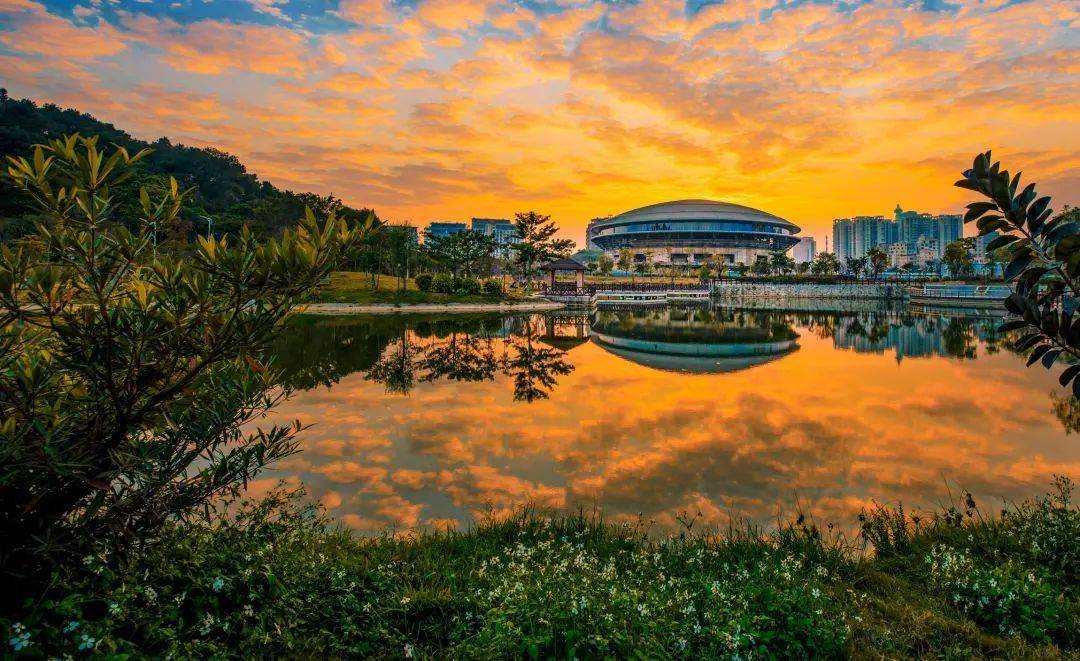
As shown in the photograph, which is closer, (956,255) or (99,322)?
(99,322)

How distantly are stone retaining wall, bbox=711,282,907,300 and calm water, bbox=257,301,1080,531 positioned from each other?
49160 millimetres

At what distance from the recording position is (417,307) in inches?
1617

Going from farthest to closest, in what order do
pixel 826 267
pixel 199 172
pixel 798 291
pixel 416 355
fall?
pixel 826 267 < pixel 199 172 < pixel 798 291 < pixel 416 355

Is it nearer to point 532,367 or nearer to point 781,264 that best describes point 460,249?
point 532,367

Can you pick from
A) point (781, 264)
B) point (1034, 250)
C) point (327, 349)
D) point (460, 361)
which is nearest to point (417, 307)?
point (327, 349)

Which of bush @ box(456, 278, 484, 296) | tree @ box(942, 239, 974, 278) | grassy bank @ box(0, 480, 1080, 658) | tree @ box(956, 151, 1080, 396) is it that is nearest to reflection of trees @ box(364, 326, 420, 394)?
grassy bank @ box(0, 480, 1080, 658)

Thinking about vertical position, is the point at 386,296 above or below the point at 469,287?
below

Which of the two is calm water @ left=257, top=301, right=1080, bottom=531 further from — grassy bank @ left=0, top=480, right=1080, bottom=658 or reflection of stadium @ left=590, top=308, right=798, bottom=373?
grassy bank @ left=0, top=480, right=1080, bottom=658

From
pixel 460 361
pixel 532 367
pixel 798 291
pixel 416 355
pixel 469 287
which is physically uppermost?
pixel 798 291

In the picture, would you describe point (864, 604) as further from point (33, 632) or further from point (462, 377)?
point (462, 377)

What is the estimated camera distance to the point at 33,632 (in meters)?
2.57

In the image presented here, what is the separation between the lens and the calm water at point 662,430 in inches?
277

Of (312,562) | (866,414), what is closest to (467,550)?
(312,562)

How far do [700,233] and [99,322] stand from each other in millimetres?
102885
